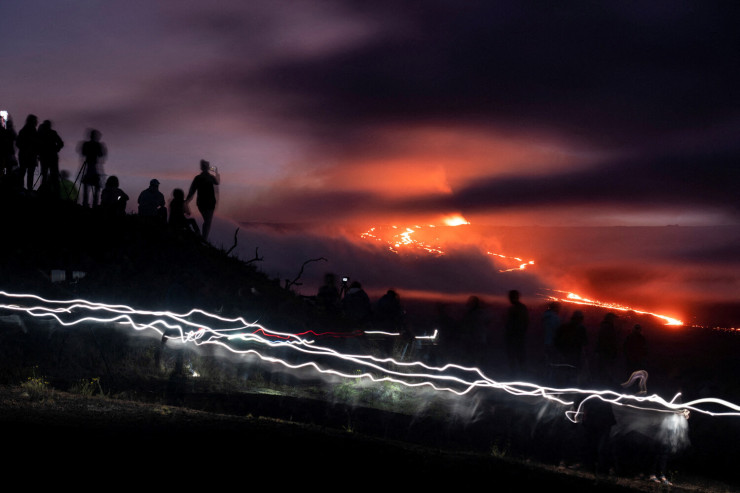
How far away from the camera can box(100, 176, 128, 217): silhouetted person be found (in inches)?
907

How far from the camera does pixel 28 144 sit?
66.2 ft

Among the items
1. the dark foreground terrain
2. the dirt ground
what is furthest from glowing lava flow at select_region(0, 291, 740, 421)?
the dirt ground

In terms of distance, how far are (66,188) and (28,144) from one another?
2.56 meters

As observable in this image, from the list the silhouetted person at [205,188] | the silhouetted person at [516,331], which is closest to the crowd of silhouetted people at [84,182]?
the silhouetted person at [205,188]

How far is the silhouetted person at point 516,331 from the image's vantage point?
1741cm

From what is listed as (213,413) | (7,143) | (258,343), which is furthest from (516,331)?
(7,143)

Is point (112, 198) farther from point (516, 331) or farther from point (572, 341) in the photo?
point (572, 341)

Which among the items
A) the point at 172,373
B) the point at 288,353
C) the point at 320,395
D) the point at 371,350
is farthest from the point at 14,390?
the point at 371,350

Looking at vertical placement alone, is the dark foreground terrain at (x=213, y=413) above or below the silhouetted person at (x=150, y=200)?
below

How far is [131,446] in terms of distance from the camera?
26.1ft

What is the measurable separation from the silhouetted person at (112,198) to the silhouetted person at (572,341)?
494 inches

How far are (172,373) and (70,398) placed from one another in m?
4.32

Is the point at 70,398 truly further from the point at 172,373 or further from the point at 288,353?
the point at 288,353

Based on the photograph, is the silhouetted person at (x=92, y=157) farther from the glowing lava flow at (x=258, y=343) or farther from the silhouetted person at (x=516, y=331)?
the silhouetted person at (x=516, y=331)
